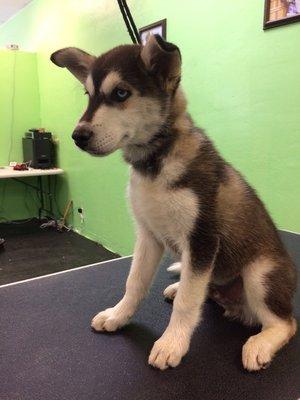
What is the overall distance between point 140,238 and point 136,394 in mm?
386

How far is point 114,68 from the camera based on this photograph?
0.86 meters

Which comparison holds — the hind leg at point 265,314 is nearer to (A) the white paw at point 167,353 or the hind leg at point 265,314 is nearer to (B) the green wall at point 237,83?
(A) the white paw at point 167,353

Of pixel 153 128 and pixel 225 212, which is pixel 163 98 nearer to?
pixel 153 128

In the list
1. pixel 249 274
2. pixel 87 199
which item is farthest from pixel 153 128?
pixel 87 199

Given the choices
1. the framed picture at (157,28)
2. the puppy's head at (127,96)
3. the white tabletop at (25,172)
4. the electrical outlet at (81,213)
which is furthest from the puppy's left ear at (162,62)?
the white tabletop at (25,172)

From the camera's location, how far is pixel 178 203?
2.79 ft

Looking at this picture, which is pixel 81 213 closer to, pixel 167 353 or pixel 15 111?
pixel 15 111

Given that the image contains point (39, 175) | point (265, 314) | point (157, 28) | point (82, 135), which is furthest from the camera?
point (39, 175)

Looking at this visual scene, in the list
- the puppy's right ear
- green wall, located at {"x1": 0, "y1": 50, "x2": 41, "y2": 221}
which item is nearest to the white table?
green wall, located at {"x1": 0, "y1": 50, "x2": 41, "y2": 221}

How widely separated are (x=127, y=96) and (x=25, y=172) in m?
3.36

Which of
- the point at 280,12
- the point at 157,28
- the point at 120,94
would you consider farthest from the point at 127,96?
the point at 157,28

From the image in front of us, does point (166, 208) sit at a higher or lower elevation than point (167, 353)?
higher

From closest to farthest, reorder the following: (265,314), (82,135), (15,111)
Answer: (82,135), (265,314), (15,111)

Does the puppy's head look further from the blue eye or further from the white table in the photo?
the white table
